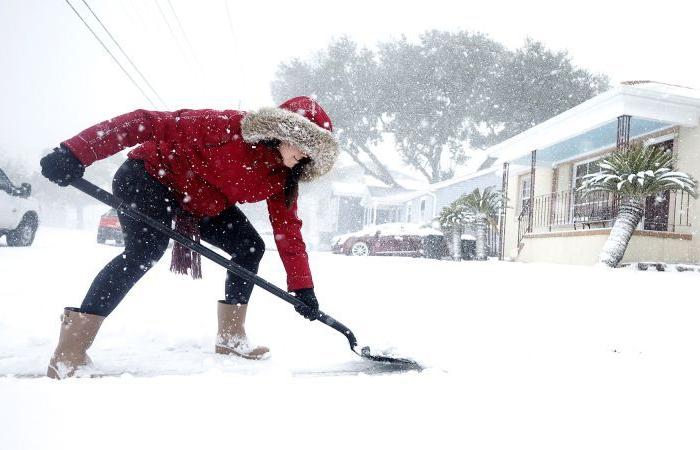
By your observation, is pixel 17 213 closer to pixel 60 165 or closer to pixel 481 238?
pixel 60 165

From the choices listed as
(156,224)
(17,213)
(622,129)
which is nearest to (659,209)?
(622,129)

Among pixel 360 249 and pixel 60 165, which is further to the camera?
pixel 360 249

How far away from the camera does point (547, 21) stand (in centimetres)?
5656

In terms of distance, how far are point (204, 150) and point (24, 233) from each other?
28.4 feet

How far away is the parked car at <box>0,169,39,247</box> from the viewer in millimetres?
7610

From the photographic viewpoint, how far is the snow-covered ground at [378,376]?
46.1 inches

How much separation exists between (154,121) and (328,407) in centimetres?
130

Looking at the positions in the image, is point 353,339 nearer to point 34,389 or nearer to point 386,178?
point 34,389

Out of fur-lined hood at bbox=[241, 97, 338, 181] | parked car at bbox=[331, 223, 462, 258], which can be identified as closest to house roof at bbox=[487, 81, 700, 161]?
parked car at bbox=[331, 223, 462, 258]

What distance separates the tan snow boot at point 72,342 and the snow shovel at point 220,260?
42 centimetres

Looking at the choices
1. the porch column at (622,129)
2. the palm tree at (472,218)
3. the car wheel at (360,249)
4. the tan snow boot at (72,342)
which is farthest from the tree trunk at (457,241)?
the tan snow boot at (72,342)

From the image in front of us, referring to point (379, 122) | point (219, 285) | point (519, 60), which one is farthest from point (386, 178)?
point (219, 285)

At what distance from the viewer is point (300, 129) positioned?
6.19ft

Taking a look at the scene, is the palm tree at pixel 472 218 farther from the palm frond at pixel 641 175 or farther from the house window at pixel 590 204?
the palm frond at pixel 641 175
